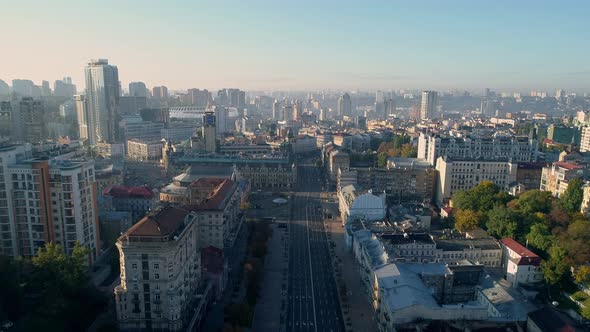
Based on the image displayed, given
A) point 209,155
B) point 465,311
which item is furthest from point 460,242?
point 209,155

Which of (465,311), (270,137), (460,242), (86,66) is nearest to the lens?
(465,311)

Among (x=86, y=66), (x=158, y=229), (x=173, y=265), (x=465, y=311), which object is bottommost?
(x=465, y=311)

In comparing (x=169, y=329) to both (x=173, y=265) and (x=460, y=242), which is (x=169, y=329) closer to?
(x=173, y=265)

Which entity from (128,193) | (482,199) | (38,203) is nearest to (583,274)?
(482,199)

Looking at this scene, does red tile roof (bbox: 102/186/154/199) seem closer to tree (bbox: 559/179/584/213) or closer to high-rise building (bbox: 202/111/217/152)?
high-rise building (bbox: 202/111/217/152)

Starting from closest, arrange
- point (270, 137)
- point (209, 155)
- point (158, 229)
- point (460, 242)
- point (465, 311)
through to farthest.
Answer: point (158, 229), point (465, 311), point (460, 242), point (209, 155), point (270, 137)

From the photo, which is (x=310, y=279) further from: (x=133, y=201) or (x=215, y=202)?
(x=133, y=201)

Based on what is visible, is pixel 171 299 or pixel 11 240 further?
pixel 11 240
